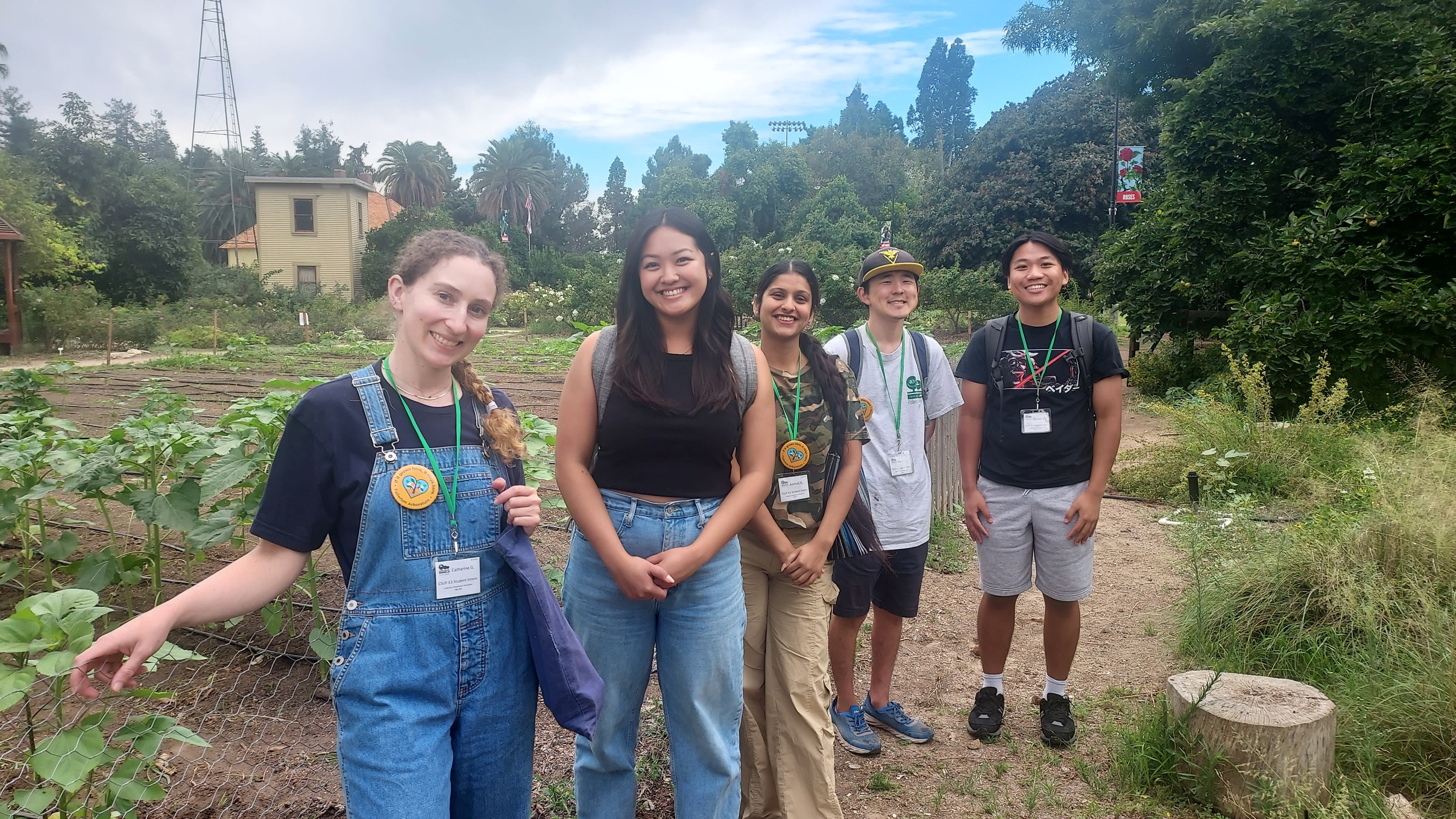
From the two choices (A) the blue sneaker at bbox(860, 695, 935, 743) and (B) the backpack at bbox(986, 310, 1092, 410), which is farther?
(A) the blue sneaker at bbox(860, 695, 935, 743)

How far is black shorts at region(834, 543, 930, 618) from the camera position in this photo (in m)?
2.98

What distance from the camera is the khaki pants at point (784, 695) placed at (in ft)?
8.23

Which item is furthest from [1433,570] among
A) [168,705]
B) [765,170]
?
[765,170]

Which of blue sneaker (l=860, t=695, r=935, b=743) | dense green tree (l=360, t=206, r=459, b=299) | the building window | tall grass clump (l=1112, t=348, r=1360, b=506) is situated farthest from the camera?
dense green tree (l=360, t=206, r=459, b=299)

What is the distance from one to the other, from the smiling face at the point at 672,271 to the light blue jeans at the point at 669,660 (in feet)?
1.57

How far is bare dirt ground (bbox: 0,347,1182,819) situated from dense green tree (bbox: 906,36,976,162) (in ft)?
209

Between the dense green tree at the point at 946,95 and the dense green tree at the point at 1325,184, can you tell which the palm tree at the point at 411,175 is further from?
the dense green tree at the point at 1325,184

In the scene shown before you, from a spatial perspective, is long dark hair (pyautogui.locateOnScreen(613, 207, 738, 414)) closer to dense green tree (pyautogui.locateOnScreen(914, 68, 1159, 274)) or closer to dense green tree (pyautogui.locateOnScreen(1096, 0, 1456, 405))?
dense green tree (pyautogui.locateOnScreen(1096, 0, 1456, 405))

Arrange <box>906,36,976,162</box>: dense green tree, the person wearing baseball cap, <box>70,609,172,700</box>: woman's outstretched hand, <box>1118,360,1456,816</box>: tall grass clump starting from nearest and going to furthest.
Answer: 1. <box>70,609,172,700</box>: woman's outstretched hand
2. <box>1118,360,1456,816</box>: tall grass clump
3. the person wearing baseball cap
4. <box>906,36,976,162</box>: dense green tree

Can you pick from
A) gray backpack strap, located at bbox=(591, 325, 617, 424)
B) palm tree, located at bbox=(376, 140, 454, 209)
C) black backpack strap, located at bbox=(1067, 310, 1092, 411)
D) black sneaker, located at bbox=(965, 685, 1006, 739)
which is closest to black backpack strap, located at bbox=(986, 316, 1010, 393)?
black backpack strap, located at bbox=(1067, 310, 1092, 411)

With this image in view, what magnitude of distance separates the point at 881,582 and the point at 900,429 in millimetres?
570

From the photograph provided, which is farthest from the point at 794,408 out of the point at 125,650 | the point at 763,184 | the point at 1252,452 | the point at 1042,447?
the point at 763,184

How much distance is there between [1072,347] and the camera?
3.16 meters

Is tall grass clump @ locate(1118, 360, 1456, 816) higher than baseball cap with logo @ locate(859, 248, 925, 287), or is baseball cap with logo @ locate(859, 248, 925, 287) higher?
baseball cap with logo @ locate(859, 248, 925, 287)
